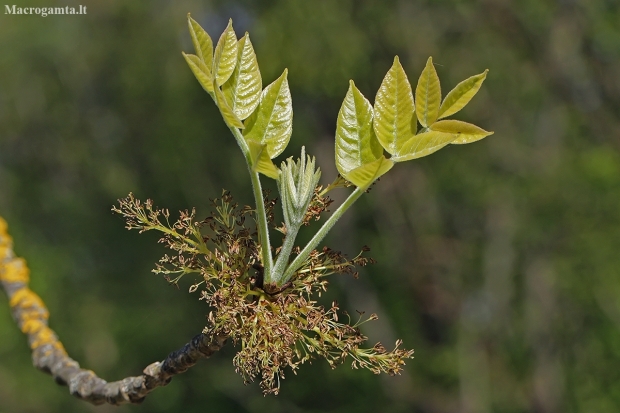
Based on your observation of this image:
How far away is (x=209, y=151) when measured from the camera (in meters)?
14.7

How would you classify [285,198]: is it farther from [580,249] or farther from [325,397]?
[325,397]

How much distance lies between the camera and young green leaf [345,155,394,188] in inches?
54.3

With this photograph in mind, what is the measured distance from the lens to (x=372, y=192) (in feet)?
44.1

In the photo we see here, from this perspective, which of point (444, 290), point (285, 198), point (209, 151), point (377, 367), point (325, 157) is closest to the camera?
point (285, 198)

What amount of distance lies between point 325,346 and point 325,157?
10.9 m

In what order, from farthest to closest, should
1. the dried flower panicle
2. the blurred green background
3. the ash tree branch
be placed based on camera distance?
1. the blurred green background
2. the ash tree branch
3. the dried flower panicle

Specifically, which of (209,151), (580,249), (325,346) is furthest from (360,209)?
(325,346)

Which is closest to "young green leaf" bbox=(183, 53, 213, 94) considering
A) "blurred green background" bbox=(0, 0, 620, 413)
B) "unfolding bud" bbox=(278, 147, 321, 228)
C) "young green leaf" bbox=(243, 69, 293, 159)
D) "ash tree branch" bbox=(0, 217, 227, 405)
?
"young green leaf" bbox=(243, 69, 293, 159)

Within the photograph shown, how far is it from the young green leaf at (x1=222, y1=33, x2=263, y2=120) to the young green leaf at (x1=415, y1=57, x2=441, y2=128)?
1.16ft

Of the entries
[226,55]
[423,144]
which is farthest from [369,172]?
[226,55]

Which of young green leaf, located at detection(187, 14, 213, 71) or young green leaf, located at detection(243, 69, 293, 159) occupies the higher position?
young green leaf, located at detection(187, 14, 213, 71)

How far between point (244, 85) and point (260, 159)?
0.23 meters

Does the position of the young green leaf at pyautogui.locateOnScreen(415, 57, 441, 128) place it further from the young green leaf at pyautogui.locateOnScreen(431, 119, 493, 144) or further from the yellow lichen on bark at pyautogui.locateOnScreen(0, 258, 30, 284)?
the yellow lichen on bark at pyautogui.locateOnScreen(0, 258, 30, 284)

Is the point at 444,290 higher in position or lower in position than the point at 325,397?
higher
